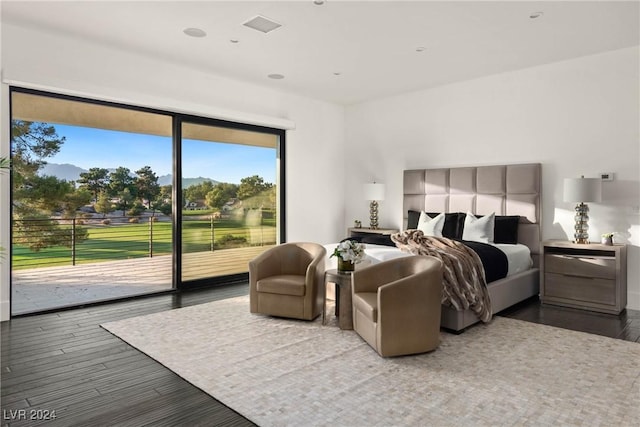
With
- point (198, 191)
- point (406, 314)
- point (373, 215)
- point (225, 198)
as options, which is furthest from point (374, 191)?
point (406, 314)

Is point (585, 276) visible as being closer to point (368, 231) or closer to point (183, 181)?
point (368, 231)

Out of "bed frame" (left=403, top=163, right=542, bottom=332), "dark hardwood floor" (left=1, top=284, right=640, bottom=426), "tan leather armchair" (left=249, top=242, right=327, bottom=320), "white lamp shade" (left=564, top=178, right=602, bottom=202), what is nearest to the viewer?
"dark hardwood floor" (left=1, top=284, right=640, bottom=426)

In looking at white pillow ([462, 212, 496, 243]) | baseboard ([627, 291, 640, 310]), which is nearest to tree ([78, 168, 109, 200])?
white pillow ([462, 212, 496, 243])

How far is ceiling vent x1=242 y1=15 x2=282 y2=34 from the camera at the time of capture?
3.90 m

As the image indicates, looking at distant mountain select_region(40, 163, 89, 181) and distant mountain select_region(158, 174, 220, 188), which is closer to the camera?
distant mountain select_region(40, 163, 89, 181)

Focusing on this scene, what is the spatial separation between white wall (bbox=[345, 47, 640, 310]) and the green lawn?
2.64 m

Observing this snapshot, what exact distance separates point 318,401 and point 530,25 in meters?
3.79

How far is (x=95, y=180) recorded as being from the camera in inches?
203

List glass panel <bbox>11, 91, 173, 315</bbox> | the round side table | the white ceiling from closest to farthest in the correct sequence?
the white ceiling < the round side table < glass panel <bbox>11, 91, 173, 315</bbox>

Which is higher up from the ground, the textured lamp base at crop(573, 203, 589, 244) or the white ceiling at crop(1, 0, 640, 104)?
the white ceiling at crop(1, 0, 640, 104)

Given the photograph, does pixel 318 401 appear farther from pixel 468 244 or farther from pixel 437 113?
pixel 437 113

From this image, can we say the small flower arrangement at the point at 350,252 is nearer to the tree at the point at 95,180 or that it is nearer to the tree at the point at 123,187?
the tree at the point at 123,187

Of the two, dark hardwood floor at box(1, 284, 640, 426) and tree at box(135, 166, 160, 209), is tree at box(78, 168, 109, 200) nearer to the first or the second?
tree at box(135, 166, 160, 209)

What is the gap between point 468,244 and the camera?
4.63 meters
